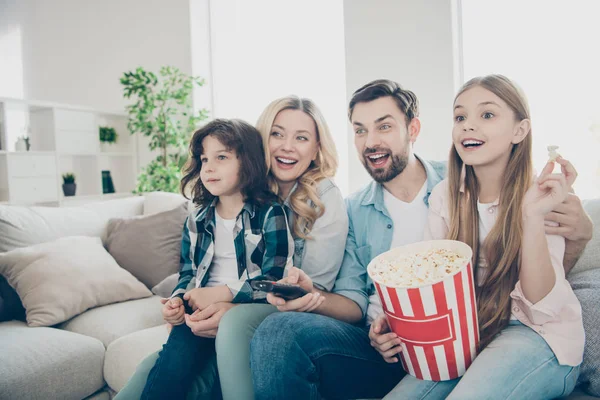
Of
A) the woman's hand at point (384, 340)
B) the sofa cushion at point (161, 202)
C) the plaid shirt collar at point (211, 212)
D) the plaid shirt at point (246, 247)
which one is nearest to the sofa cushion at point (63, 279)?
the sofa cushion at point (161, 202)

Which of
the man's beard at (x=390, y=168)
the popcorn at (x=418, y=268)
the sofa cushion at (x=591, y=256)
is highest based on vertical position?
the man's beard at (x=390, y=168)

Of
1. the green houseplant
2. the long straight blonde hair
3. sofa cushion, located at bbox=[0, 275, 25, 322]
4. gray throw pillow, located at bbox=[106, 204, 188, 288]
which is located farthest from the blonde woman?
the green houseplant

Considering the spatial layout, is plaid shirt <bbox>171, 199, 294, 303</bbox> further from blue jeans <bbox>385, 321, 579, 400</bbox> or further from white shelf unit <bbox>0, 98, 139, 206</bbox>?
white shelf unit <bbox>0, 98, 139, 206</bbox>

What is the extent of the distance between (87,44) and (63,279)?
3703mm

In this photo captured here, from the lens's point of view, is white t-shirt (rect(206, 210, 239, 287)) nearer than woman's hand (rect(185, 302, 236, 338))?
No

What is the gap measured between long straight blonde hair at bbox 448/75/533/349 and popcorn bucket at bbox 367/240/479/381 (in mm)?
115

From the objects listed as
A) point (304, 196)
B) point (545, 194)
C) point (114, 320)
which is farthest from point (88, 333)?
point (545, 194)

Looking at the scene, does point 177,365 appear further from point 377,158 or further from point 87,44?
point 87,44

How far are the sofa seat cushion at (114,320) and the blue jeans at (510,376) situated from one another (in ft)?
4.17

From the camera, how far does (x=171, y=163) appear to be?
13.2 feet

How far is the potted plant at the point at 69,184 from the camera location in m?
4.32

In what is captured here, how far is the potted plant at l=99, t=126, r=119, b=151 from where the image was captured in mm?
4570

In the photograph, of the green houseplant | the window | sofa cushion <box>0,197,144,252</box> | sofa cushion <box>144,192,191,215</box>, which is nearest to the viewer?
sofa cushion <box>0,197,144,252</box>

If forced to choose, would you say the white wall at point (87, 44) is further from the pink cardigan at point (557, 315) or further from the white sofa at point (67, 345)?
the pink cardigan at point (557, 315)
